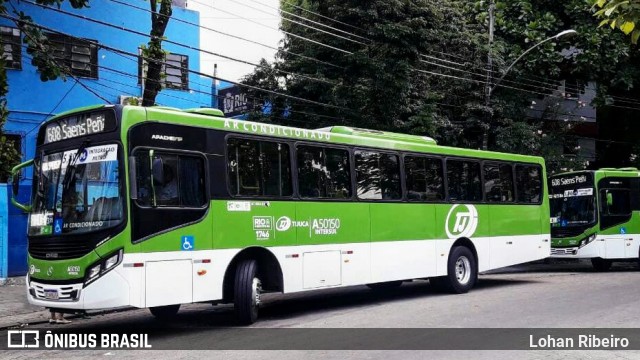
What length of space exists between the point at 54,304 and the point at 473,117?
18.6 m

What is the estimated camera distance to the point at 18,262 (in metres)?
16.9

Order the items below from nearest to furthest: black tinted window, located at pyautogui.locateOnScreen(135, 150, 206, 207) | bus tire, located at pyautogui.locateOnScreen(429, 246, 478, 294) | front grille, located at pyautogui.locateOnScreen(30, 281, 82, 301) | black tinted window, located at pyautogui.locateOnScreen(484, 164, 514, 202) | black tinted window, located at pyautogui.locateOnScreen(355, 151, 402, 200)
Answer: front grille, located at pyautogui.locateOnScreen(30, 281, 82, 301)
black tinted window, located at pyautogui.locateOnScreen(135, 150, 206, 207)
black tinted window, located at pyautogui.locateOnScreen(355, 151, 402, 200)
bus tire, located at pyautogui.locateOnScreen(429, 246, 478, 294)
black tinted window, located at pyautogui.locateOnScreen(484, 164, 514, 202)

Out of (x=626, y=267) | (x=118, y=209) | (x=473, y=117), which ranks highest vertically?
(x=473, y=117)

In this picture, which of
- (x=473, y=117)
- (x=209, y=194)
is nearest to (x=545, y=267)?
(x=473, y=117)

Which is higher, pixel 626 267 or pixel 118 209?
pixel 118 209

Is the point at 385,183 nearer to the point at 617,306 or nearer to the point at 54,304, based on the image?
the point at 617,306

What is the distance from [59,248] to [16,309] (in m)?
5.06

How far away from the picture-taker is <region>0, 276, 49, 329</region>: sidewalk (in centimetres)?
1151

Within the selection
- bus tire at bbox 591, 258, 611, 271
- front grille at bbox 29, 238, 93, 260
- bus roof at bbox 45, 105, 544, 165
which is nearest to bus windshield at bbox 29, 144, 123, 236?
front grille at bbox 29, 238, 93, 260

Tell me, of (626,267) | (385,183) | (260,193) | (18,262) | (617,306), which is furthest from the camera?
(626,267)

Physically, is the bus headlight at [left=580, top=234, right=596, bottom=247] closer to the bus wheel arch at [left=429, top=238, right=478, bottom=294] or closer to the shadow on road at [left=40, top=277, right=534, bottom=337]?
the shadow on road at [left=40, top=277, right=534, bottom=337]

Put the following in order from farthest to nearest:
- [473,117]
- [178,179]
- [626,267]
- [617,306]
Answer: [473,117]
[626,267]
[617,306]
[178,179]

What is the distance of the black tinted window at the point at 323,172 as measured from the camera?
36.4 ft

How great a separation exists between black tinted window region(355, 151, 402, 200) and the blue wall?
8.05 m
